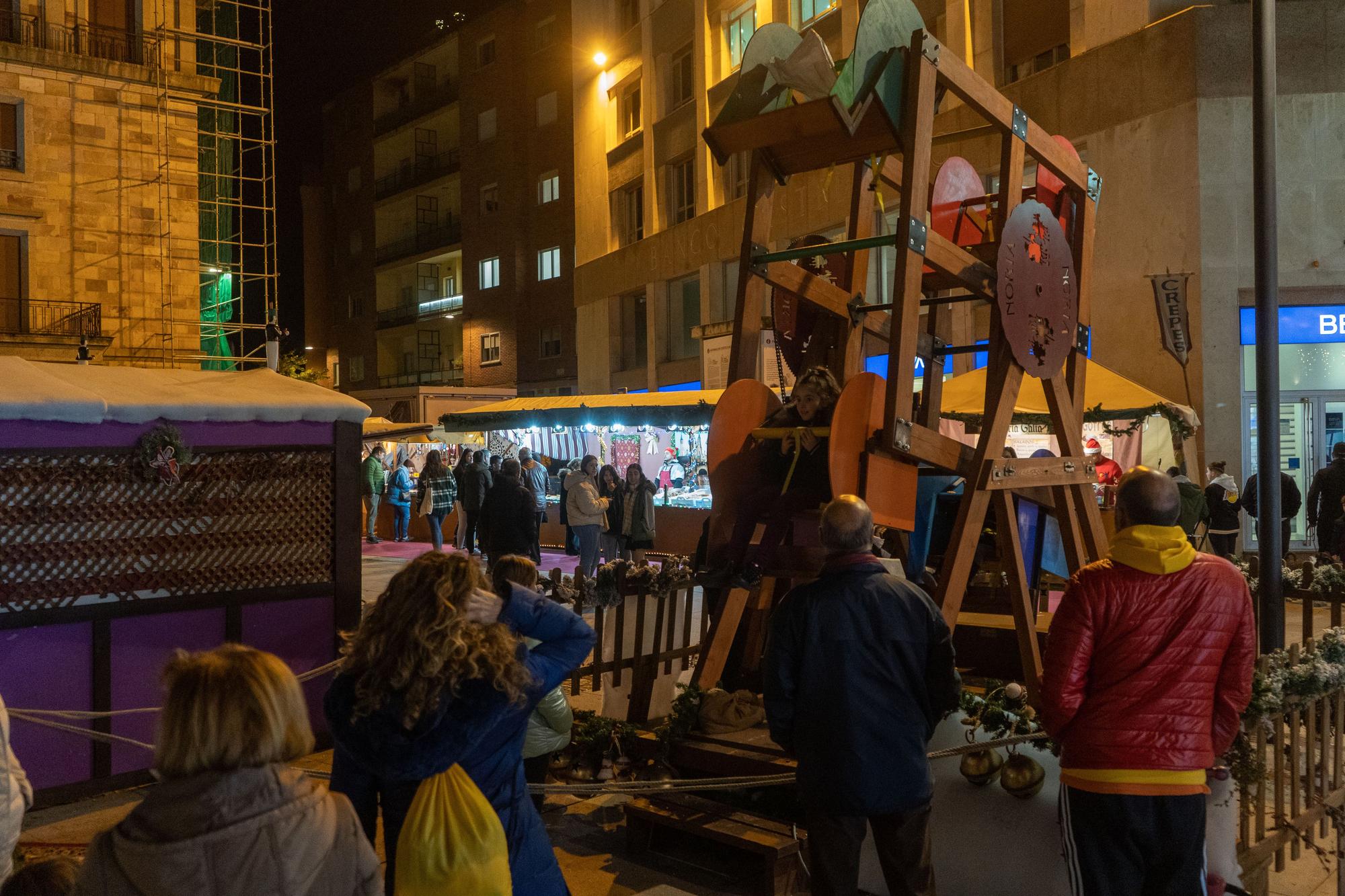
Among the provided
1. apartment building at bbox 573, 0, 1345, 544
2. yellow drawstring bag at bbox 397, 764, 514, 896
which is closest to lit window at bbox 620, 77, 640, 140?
apartment building at bbox 573, 0, 1345, 544

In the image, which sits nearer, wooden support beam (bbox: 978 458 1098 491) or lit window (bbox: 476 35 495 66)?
wooden support beam (bbox: 978 458 1098 491)

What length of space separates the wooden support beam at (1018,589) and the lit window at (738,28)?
20.4 meters

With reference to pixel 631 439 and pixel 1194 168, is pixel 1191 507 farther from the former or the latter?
pixel 631 439

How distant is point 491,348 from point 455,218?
7494 millimetres

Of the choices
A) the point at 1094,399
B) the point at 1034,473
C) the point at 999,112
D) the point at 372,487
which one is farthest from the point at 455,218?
the point at 1034,473

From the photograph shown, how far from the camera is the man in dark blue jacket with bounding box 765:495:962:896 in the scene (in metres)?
3.75

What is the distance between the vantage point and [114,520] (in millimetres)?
7086

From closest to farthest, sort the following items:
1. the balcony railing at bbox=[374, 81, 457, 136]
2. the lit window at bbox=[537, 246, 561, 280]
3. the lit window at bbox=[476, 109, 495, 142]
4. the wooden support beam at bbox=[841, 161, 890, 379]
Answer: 1. the wooden support beam at bbox=[841, 161, 890, 379]
2. the lit window at bbox=[537, 246, 561, 280]
3. the lit window at bbox=[476, 109, 495, 142]
4. the balcony railing at bbox=[374, 81, 457, 136]

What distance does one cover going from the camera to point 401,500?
2245 cm

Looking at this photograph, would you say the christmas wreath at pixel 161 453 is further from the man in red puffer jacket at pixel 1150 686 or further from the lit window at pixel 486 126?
the lit window at pixel 486 126

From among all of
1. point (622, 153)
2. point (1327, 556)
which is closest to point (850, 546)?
point (1327, 556)

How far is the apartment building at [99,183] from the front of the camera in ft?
87.2

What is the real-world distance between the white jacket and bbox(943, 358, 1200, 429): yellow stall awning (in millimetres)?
10166

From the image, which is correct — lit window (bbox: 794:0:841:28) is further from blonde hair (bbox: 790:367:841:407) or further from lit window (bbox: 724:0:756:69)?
blonde hair (bbox: 790:367:841:407)
